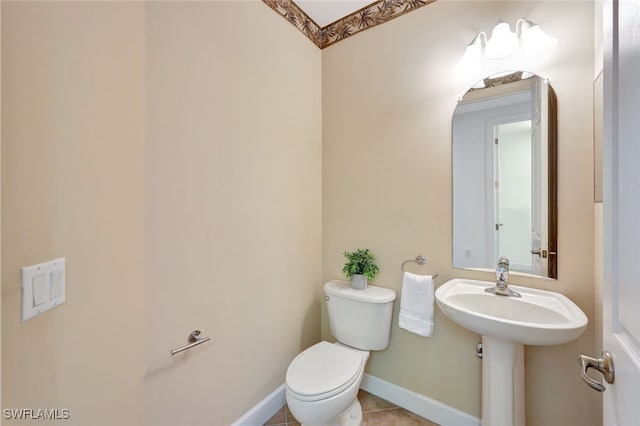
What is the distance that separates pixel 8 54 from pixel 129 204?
481mm

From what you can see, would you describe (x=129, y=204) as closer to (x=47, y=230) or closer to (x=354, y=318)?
(x=47, y=230)

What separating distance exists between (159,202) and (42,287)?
48 centimetres

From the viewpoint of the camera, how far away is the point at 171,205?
110 centimetres

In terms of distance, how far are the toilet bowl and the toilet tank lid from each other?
31cm

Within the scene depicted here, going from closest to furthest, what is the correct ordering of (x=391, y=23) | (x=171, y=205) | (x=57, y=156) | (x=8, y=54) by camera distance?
(x=8, y=54) < (x=57, y=156) < (x=171, y=205) < (x=391, y=23)

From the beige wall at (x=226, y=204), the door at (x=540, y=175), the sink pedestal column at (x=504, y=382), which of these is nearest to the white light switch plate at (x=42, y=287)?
the beige wall at (x=226, y=204)

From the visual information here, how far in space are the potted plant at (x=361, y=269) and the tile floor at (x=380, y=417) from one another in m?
0.75

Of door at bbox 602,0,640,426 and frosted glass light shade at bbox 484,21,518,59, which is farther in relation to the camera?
frosted glass light shade at bbox 484,21,518,59

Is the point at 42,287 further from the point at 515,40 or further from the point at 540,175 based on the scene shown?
the point at 515,40

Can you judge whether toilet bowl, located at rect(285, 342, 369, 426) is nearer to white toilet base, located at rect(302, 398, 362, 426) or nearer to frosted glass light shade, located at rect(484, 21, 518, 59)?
white toilet base, located at rect(302, 398, 362, 426)

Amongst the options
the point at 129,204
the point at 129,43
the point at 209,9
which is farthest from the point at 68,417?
the point at 209,9

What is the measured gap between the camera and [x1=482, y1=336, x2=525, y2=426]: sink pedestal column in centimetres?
117

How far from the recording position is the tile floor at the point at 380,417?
5.02 ft

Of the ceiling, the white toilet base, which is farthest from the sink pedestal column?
the ceiling
